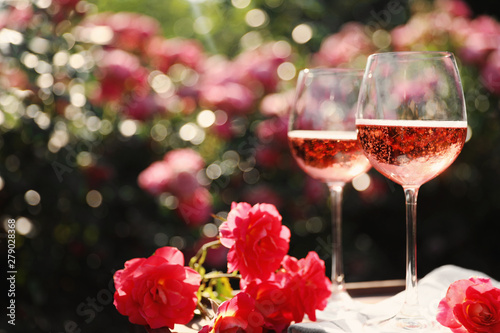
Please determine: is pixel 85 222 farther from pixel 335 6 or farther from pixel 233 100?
pixel 335 6

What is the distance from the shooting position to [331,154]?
4.20 ft

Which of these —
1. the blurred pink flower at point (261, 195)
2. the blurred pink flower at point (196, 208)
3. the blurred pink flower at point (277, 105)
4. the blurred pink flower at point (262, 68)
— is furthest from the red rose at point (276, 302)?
the blurred pink flower at point (262, 68)

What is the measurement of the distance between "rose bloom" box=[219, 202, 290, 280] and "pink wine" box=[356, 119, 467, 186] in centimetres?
24

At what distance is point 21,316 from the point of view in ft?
6.72

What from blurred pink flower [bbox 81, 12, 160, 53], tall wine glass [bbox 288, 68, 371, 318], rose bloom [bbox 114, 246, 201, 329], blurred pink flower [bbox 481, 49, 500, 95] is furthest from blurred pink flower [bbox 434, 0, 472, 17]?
rose bloom [bbox 114, 246, 201, 329]

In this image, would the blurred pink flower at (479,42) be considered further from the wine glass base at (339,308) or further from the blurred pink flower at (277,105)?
the wine glass base at (339,308)

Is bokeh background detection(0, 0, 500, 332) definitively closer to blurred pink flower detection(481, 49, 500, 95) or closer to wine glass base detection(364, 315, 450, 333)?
blurred pink flower detection(481, 49, 500, 95)

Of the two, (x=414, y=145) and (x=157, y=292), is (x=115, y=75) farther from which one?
(x=414, y=145)

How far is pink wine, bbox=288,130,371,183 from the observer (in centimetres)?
127

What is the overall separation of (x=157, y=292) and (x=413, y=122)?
1.86 ft

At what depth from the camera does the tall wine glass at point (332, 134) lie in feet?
4.20
